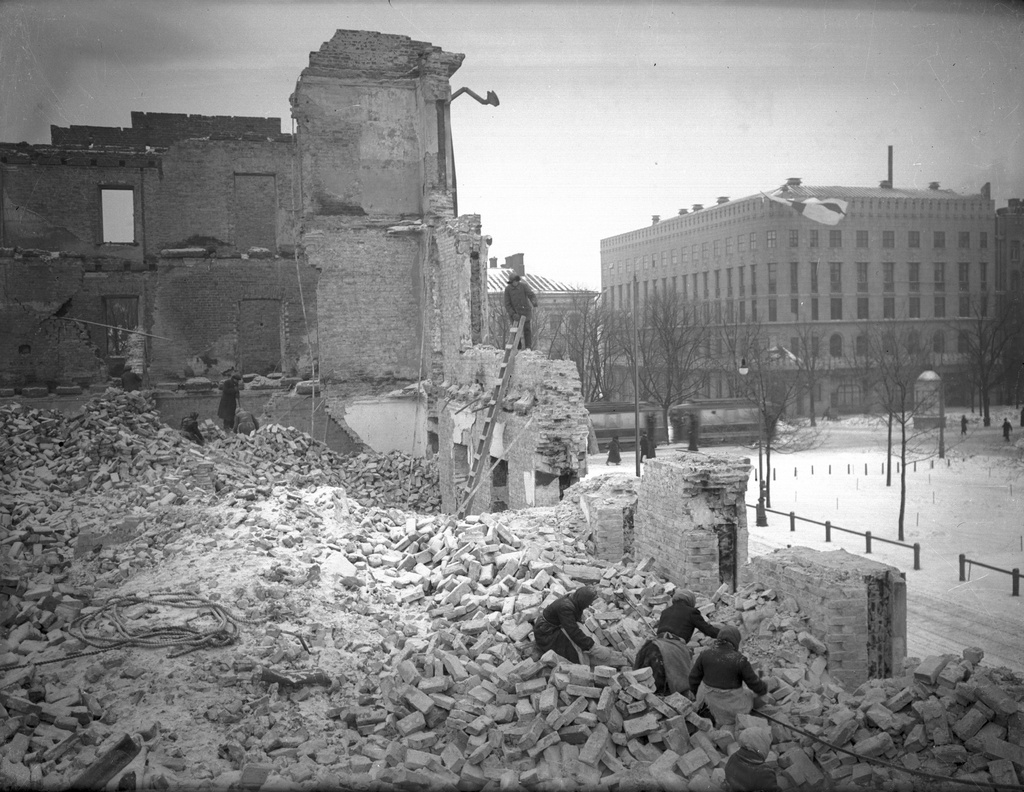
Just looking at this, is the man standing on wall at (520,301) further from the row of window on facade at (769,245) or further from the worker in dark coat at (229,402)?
the worker in dark coat at (229,402)

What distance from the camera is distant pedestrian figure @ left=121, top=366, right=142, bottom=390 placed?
21.5 m

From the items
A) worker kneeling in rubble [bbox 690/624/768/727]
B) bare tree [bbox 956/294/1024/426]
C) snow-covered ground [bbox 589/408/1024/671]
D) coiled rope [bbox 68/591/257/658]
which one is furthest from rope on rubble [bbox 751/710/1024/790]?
bare tree [bbox 956/294/1024/426]

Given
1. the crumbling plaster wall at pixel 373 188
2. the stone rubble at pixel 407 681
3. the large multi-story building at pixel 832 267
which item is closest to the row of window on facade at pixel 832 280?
the large multi-story building at pixel 832 267

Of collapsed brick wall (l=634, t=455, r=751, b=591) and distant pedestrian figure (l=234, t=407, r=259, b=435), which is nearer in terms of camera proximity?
collapsed brick wall (l=634, t=455, r=751, b=591)

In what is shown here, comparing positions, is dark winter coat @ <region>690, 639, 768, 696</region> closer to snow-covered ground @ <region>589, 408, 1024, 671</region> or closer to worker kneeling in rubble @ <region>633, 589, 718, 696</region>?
worker kneeling in rubble @ <region>633, 589, 718, 696</region>

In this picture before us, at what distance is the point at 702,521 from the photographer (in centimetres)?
877

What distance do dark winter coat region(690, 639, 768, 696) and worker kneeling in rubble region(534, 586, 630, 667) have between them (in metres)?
1.08

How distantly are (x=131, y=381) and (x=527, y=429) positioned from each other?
1347 cm

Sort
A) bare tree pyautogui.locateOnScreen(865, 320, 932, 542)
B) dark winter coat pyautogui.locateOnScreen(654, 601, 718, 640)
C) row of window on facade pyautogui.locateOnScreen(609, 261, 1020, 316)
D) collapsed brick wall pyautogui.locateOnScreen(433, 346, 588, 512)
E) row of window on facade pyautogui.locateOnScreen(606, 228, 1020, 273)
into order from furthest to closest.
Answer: bare tree pyautogui.locateOnScreen(865, 320, 932, 542) → row of window on facade pyautogui.locateOnScreen(609, 261, 1020, 316) → row of window on facade pyautogui.locateOnScreen(606, 228, 1020, 273) → collapsed brick wall pyautogui.locateOnScreen(433, 346, 588, 512) → dark winter coat pyautogui.locateOnScreen(654, 601, 718, 640)

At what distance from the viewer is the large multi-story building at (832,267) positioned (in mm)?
16469

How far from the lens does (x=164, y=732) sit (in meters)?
6.02

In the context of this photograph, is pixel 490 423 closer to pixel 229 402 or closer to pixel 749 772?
pixel 749 772

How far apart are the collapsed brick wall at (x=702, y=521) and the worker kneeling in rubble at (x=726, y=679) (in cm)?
231

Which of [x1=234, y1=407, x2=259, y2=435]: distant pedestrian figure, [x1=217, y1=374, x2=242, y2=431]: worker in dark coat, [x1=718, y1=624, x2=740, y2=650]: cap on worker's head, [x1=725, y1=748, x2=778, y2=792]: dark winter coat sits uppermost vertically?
[x1=217, y1=374, x2=242, y2=431]: worker in dark coat
